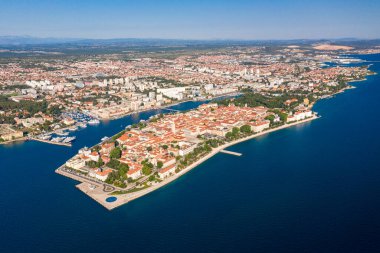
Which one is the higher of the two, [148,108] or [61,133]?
[148,108]

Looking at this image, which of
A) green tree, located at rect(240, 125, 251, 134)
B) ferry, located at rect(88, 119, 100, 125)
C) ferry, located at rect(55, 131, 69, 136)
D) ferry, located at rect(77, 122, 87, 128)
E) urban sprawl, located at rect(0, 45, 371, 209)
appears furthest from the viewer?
ferry, located at rect(88, 119, 100, 125)

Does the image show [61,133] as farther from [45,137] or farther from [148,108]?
[148,108]

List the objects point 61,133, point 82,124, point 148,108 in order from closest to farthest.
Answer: point 61,133
point 82,124
point 148,108

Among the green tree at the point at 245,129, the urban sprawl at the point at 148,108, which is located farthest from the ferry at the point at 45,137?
the green tree at the point at 245,129

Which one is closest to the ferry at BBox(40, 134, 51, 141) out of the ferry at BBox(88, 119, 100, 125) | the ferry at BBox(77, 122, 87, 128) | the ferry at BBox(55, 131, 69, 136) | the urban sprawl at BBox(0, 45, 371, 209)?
the urban sprawl at BBox(0, 45, 371, 209)

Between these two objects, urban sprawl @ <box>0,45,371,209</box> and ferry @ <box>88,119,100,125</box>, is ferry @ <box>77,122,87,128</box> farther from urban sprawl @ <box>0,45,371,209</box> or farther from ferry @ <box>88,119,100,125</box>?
ferry @ <box>88,119,100,125</box>

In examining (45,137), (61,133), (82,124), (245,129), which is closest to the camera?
(245,129)

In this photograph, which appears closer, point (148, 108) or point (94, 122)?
point (94, 122)

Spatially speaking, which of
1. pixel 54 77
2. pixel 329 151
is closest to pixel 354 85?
pixel 329 151

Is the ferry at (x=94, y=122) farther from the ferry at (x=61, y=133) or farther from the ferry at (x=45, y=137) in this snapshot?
the ferry at (x=45, y=137)

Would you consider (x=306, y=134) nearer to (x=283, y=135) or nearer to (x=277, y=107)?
(x=283, y=135)

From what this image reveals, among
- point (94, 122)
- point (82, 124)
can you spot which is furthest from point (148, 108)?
point (82, 124)
